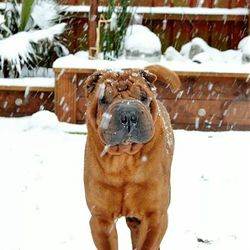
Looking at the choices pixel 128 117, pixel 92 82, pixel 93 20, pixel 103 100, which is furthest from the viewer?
pixel 93 20

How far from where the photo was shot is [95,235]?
118 inches

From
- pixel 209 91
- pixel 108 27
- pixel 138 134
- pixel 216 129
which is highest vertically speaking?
pixel 138 134

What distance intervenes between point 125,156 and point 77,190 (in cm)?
195

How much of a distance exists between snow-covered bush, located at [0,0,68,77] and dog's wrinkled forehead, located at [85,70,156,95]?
3.91 m

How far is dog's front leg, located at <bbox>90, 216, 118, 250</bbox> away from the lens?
2979mm

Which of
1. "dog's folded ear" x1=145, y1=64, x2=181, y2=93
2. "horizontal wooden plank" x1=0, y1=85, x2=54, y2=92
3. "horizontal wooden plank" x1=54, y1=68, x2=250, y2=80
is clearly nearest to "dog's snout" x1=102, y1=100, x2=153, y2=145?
"dog's folded ear" x1=145, y1=64, x2=181, y2=93

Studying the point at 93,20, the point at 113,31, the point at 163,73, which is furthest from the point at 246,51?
the point at 163,73

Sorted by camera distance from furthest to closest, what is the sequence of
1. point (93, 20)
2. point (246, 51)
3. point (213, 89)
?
point (246, 51), point (93, 20), point (213, 89)

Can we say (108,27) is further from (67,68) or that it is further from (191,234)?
(191,234)

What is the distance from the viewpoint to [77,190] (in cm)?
471

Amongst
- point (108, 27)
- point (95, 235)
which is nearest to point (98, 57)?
point (108, 27)

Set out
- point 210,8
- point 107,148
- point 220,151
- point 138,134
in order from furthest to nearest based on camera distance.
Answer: point 210,8 < point 220,151 < point 107,148 < point 138,134

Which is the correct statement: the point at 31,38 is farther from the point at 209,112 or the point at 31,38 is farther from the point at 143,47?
the point at 209,112

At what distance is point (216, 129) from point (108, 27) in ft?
5.27
